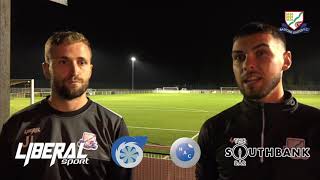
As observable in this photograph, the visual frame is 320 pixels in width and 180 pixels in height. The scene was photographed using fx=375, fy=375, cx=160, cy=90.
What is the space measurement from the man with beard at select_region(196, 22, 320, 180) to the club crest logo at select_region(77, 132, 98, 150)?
2.05 feet

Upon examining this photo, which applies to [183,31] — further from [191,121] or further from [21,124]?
[21,124]

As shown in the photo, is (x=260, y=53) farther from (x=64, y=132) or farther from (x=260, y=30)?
(x=64, y=132)

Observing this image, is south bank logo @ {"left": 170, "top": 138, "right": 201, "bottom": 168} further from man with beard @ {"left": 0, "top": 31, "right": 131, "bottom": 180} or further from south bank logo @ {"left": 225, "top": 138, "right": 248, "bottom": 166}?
man with beard @ {"left": 0, "top": 31, "right": 131, "bottom": 180}

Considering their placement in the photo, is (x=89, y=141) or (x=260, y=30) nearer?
(x=260, y=30)

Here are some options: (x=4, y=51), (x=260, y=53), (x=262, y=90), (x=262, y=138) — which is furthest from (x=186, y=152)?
(x=4, y=51)

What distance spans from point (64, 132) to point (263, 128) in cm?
114

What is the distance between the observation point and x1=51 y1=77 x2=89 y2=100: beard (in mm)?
2145

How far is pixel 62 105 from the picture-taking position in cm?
222

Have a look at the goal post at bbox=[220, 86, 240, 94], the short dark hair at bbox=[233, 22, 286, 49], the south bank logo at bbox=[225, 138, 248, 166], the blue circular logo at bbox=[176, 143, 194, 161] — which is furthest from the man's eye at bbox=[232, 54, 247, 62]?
the goal post at bbox=[220, 86, 240, 94]

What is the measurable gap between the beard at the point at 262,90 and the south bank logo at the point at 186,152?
41cm

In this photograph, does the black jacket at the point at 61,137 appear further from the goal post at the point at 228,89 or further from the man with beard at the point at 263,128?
the goal post at the point at 228,89

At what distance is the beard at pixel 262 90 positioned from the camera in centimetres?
202

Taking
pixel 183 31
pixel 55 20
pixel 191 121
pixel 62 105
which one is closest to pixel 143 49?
pixel 183 31

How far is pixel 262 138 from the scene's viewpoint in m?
2.06
